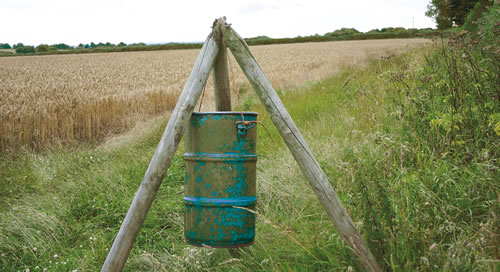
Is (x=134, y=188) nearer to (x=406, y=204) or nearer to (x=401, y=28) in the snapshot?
(x=406, y=204)

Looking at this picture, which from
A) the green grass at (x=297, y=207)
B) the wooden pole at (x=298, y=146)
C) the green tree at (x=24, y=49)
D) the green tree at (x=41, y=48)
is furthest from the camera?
the green tree at (x=41, y=48)

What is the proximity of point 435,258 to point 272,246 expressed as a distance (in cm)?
114

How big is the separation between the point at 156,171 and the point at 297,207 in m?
1.52

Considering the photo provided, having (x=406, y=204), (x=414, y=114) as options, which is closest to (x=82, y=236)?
(x=406, y=204)

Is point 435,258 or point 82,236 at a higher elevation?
point 435,258

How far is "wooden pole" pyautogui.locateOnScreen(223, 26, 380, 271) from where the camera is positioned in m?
2.72

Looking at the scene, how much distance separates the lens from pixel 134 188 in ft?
16.8

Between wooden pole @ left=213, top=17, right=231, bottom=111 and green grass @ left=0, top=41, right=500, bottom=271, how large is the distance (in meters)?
1.01

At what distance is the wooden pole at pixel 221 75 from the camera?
3.01 metres

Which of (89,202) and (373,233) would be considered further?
(89,202)

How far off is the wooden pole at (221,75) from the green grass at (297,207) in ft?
3.32

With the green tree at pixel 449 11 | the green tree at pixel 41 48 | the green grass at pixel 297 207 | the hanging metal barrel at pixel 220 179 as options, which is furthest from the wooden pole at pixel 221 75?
the green tree at pixel 41 48

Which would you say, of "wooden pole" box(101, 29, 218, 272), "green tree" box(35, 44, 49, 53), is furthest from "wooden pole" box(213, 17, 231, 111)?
"green tree" box(35, 44, 49, 53)

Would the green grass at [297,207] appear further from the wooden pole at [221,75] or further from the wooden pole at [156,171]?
the wooden pole at [221,75]
